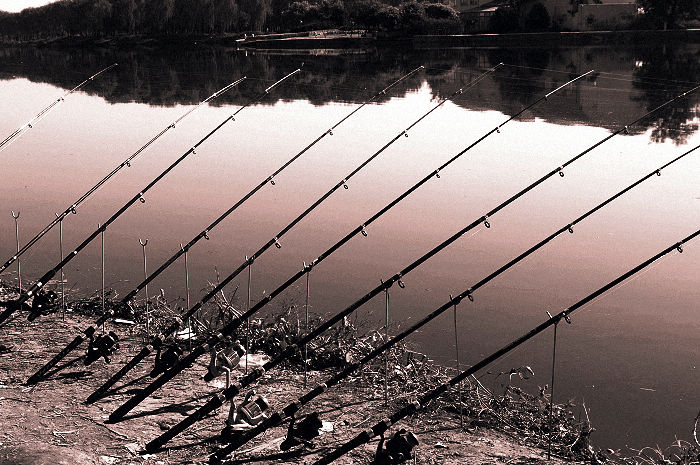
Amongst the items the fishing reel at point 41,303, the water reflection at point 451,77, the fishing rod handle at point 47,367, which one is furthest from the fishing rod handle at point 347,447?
the water reflection at point 451,77

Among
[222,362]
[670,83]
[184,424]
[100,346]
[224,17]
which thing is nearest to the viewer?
[184,424]

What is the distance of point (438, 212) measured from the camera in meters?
13.8

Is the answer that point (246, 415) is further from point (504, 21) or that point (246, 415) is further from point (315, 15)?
point (315, 15)

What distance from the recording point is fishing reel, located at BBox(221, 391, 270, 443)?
19.4ft

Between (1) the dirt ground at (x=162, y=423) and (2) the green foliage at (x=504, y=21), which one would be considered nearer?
(1) the dirt ground at (x=162, y=423)

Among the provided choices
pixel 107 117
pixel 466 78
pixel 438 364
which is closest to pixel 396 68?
pixel 466 78

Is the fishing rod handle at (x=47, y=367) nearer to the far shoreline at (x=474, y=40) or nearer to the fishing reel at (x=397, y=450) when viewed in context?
the fishing reel at (x=397, y=450)

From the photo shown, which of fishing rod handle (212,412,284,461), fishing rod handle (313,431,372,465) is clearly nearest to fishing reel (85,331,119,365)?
fishing rod handle (212,412,284,461)

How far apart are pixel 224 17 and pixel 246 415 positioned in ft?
306

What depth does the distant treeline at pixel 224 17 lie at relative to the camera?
235 ft

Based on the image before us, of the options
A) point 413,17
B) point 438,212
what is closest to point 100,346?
point 438,212

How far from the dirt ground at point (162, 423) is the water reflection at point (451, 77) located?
1456 cm

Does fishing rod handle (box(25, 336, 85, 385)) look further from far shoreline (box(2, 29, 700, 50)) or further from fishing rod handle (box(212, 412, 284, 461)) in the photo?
far shoreline (box(2, 29, 700, 50))

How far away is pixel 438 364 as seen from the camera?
26.8ft
